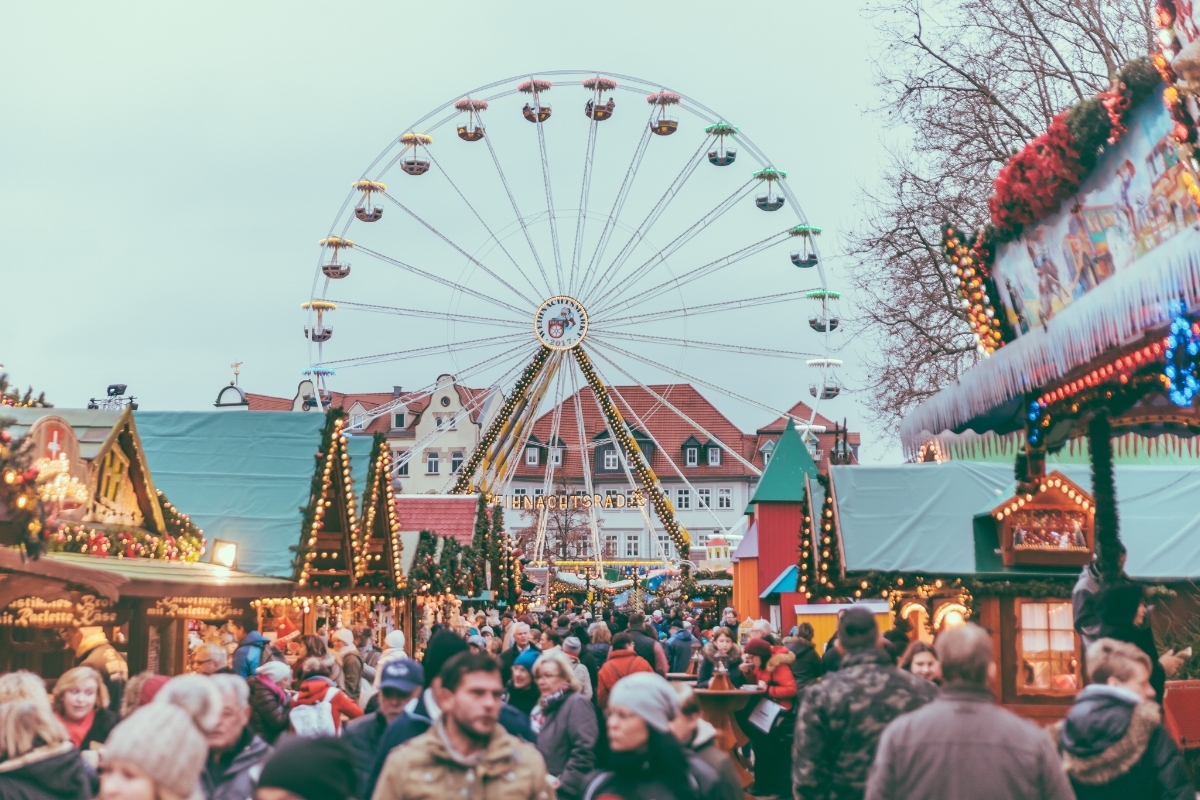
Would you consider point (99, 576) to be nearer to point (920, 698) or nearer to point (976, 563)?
point (920, 698)

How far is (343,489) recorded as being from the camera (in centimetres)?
2050

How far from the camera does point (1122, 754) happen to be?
5273mm

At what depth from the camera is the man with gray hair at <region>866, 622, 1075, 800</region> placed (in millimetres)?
4219

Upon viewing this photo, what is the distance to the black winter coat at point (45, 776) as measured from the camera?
529 cm

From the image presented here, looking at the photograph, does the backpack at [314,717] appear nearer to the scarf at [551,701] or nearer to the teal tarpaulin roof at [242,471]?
the scarf at [551,701]

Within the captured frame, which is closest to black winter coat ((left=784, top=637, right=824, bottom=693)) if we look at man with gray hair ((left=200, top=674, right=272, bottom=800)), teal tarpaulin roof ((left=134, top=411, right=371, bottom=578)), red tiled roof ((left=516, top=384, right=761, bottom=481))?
man with gray hair ((left=200, top=674, right=272, bottom=800))

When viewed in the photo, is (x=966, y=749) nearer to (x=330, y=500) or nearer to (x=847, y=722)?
(x=847, y=722)

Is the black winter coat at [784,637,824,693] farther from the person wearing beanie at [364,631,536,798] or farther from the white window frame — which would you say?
the white window frame

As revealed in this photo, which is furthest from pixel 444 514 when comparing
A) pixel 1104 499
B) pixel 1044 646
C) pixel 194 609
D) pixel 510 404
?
pixel 1104 499

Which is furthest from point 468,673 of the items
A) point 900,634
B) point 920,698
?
point 900,634

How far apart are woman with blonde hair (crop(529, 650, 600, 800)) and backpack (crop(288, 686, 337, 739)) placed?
1.14 meters

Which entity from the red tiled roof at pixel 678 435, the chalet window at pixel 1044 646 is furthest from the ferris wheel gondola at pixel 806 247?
the red tiled roof at pixel 678 435

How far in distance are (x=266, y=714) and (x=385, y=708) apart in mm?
990

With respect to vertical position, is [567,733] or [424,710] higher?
[424,710]
